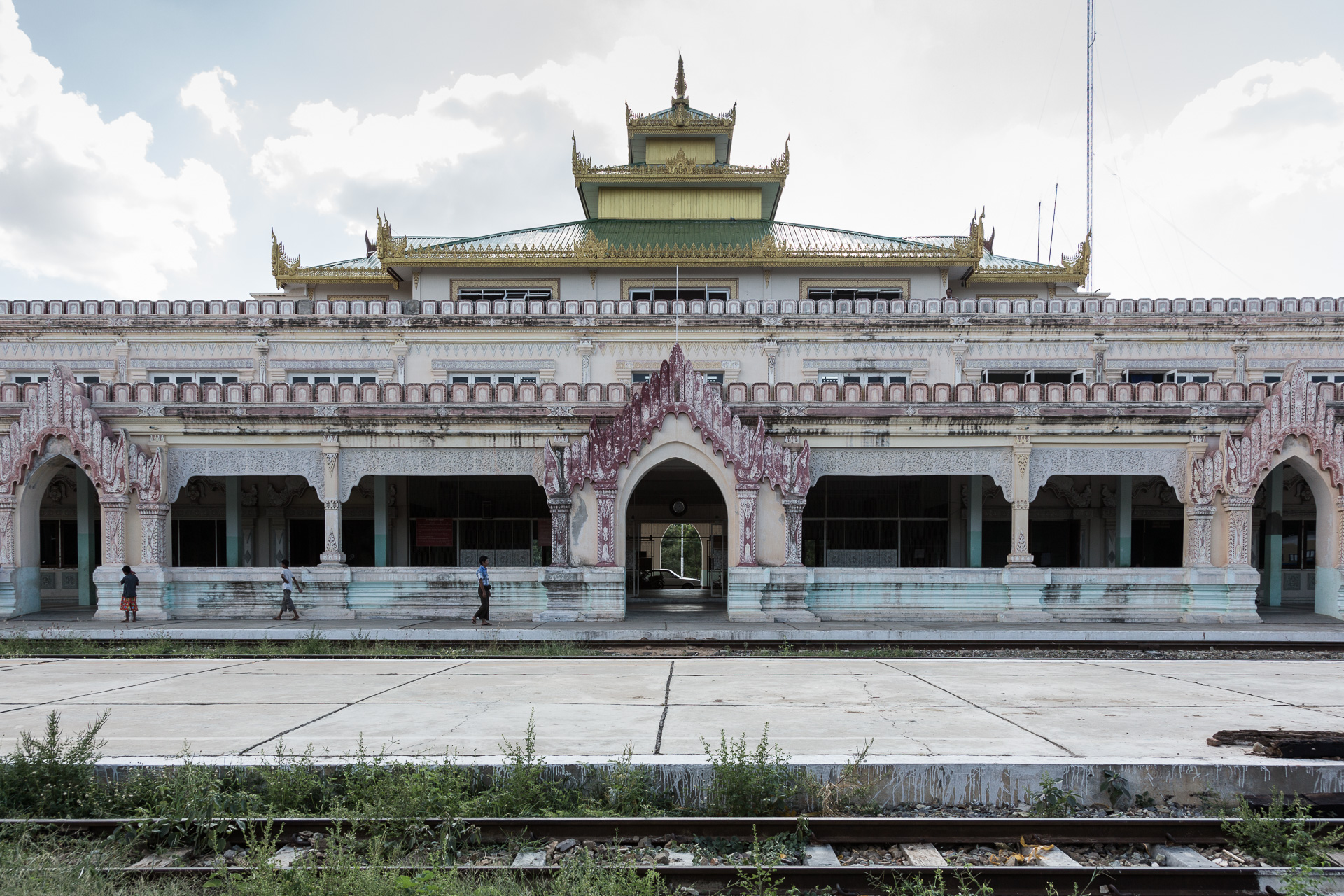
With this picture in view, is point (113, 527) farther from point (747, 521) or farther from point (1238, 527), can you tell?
point (1238, 527)

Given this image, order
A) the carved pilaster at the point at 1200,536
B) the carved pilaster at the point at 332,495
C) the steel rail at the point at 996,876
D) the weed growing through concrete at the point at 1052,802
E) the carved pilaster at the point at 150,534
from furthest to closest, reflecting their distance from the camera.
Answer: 1. the carved pilaster at the point at 332,495
2. the carved pilaster at the point at 1200,536
3. the carved pilaster at the point at 150,534
4. the weed growing through concrete at the point at 1052,802
5. the steel rail at the point at 996,876

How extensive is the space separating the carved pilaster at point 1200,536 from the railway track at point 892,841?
14.8m

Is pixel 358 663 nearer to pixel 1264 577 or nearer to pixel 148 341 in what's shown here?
pixel 148 341

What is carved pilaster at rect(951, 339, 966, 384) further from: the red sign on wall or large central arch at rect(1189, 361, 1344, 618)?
the red sign on wall

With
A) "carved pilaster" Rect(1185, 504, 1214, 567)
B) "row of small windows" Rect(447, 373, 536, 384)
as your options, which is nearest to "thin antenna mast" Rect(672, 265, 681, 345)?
"row of small windows" Rect(447, 373, 536, 384)

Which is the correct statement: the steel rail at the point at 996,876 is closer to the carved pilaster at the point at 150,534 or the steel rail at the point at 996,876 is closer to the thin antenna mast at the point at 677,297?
the carved pilaster at the point at 150,534

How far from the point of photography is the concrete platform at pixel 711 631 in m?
16.1

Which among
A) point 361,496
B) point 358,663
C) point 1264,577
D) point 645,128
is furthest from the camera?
point 645,128

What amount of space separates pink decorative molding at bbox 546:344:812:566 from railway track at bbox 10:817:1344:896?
12.6 meters

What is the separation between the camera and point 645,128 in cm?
3253

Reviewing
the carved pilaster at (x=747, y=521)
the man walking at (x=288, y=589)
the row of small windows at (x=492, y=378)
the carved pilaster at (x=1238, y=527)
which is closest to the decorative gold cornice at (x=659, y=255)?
the row of small windows at (x=492, y=378)

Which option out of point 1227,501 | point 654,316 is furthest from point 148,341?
point 1227,501

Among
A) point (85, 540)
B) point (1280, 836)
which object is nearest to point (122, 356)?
point (85, 540)

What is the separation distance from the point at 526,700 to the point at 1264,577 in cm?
2255
